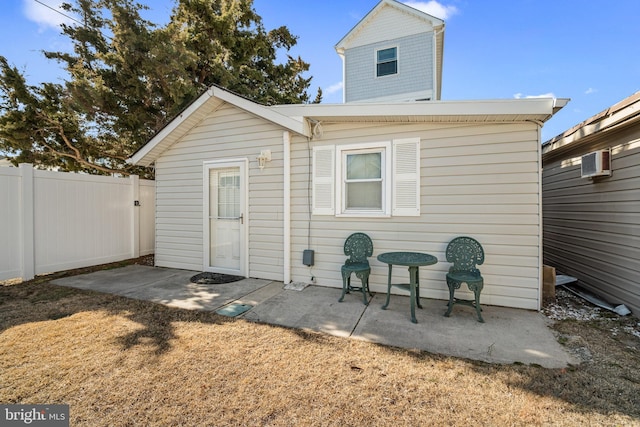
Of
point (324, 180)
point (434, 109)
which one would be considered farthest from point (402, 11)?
point (324, 180)

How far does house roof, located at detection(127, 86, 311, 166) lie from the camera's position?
4.73 m

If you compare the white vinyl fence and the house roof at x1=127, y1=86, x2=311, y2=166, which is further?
the white vinyl fence

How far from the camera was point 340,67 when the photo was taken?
1020 cm

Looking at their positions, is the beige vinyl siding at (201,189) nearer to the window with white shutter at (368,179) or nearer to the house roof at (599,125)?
the window with white shutter at (368,179)

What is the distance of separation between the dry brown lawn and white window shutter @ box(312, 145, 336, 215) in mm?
2196

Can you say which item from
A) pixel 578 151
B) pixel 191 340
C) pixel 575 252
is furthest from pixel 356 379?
pixel 578 151

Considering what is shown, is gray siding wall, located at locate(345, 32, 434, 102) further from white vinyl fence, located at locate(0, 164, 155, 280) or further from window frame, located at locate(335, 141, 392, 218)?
white vinyl fence, located at locate(0, 164, 155, 280)

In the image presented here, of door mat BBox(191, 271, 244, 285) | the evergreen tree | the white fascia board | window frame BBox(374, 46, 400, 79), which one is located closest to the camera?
the white fascia board

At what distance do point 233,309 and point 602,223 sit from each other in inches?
221

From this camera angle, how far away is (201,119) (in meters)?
5.89

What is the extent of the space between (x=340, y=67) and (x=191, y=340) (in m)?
10.0

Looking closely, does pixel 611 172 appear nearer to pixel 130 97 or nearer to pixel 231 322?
pixel 231 322

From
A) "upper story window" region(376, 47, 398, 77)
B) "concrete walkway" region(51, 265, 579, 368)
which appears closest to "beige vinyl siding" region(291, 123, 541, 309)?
"concrete walkway" region(51, 265, 579, 368)

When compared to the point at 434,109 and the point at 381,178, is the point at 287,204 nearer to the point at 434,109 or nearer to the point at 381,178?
the point at 381,178
